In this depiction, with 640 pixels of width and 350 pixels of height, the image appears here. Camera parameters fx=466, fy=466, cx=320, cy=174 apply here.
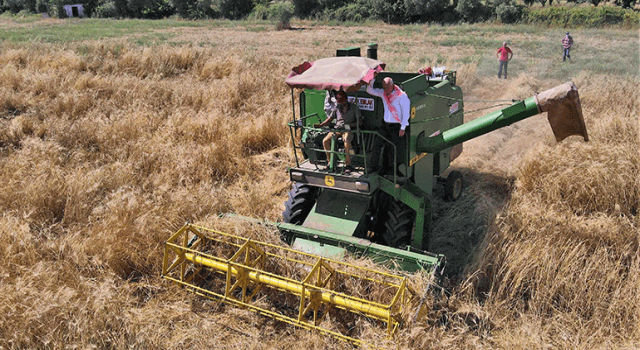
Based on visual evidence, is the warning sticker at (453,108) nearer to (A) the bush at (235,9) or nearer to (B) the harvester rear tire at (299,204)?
(B) the harvester rear tire at (299,204)

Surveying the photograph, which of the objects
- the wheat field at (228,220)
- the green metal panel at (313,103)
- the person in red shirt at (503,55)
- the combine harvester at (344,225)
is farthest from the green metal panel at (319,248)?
the person in red shirt at (503,55)

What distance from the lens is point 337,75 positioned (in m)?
5.38

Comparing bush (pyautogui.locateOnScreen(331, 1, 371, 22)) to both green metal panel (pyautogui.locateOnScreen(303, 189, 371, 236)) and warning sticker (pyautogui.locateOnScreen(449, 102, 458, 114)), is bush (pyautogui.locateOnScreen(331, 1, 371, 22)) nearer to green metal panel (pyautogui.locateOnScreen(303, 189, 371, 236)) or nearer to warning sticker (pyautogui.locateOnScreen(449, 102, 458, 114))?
warning sticker (pyautogui.locateOnScreen(449, 102, 458, 114))

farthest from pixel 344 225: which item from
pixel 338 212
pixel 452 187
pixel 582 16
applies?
pixel 582 16

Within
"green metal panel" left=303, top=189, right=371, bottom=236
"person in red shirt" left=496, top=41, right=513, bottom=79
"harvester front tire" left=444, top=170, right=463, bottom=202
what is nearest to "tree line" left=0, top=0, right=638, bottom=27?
"person in red shirt" left=496, top=41, right=513, bottom=79

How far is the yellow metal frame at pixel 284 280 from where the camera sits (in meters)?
4.46

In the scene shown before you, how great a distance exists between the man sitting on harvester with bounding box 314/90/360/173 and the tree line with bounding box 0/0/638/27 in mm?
34980

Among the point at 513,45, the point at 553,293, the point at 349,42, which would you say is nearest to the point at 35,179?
the point at 553,293

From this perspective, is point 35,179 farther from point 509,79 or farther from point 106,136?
point 509,79

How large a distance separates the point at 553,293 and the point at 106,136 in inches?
326

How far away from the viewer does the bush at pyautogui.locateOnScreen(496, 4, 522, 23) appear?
135 ft

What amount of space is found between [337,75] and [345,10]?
45095 mm

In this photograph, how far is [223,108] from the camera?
11500 mm

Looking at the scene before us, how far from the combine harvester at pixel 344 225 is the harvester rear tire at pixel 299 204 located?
1 cm
